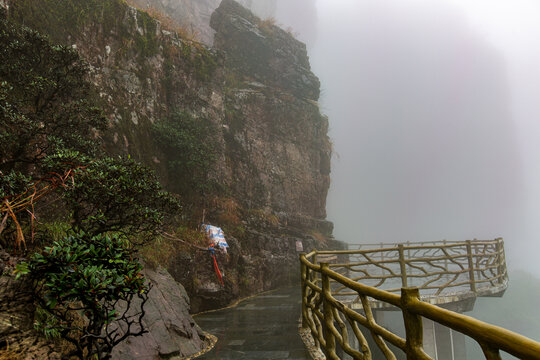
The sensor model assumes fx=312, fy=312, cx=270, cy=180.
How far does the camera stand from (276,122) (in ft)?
60.0

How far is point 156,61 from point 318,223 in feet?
40.6

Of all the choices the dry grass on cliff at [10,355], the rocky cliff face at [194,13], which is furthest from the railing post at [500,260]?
the rocky cliff face at [194,13]

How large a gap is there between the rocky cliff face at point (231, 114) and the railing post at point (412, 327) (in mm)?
3754

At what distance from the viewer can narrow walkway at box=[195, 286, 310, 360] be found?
16.1 ft

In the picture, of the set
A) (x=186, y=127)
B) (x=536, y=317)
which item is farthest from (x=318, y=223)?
(x=536, y=317)

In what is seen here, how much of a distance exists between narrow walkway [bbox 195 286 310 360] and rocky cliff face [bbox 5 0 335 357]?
64cm

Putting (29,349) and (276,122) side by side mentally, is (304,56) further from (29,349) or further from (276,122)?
(29,349)

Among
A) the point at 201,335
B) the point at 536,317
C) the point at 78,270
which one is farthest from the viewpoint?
the point at 536,317

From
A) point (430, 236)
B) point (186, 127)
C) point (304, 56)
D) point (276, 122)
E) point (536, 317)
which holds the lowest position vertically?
point (536, 317)

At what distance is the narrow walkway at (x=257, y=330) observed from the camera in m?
4.92

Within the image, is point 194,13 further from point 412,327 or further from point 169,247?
point 412,327

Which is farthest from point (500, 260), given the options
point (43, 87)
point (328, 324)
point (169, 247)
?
point (43, 87)

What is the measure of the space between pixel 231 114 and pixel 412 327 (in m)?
15.0

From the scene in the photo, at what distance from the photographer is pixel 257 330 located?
20.8ft
